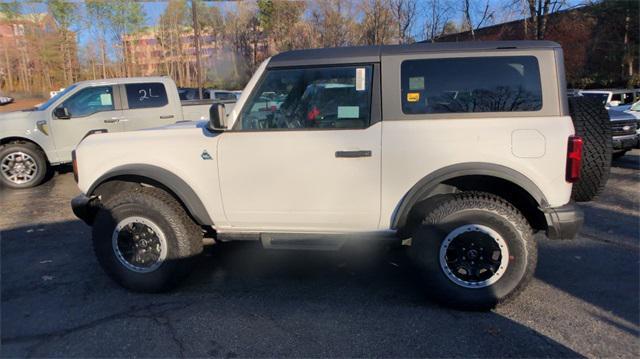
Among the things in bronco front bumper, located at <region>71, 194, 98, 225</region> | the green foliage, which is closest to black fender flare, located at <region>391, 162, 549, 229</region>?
bronco front bumper, located at <region>71, 194, 98, 225</region>

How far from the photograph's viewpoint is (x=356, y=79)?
3.42m

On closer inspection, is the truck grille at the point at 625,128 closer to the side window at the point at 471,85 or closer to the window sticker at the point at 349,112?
the side window at the point at 471,85

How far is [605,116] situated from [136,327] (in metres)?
3.94

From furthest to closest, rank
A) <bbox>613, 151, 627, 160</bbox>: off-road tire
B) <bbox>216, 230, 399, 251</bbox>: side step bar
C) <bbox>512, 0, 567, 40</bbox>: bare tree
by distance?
1. <bbox>512, 0, 567, 40</bbox>: bare tree
2. <bbox>613, 151, 627, 160</bbox>: off-road tire
3. <bbox>216, 230, 399, 251</bbox>: side step bar

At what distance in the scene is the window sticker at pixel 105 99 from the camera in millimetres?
8516

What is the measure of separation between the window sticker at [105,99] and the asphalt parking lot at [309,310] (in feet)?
14.1

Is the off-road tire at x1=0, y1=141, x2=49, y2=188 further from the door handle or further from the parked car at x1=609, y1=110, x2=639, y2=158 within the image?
the parked car at x1=609, y1=110, x2=639, y2=158

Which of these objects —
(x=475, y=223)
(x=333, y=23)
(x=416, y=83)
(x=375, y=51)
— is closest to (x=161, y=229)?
(x=375, y=51)

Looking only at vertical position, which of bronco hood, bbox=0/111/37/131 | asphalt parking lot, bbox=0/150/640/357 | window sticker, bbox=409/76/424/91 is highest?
window sticker, bbox=409/76/424/91

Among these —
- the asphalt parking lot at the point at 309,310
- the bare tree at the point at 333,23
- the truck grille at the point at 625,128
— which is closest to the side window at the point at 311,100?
the asphalt parking lot at the point at 309,310

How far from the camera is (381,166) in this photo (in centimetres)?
334

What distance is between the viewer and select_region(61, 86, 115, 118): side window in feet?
27.4

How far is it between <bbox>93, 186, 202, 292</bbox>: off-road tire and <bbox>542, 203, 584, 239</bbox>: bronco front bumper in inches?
112

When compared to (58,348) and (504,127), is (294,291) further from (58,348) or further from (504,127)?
(504,127)
